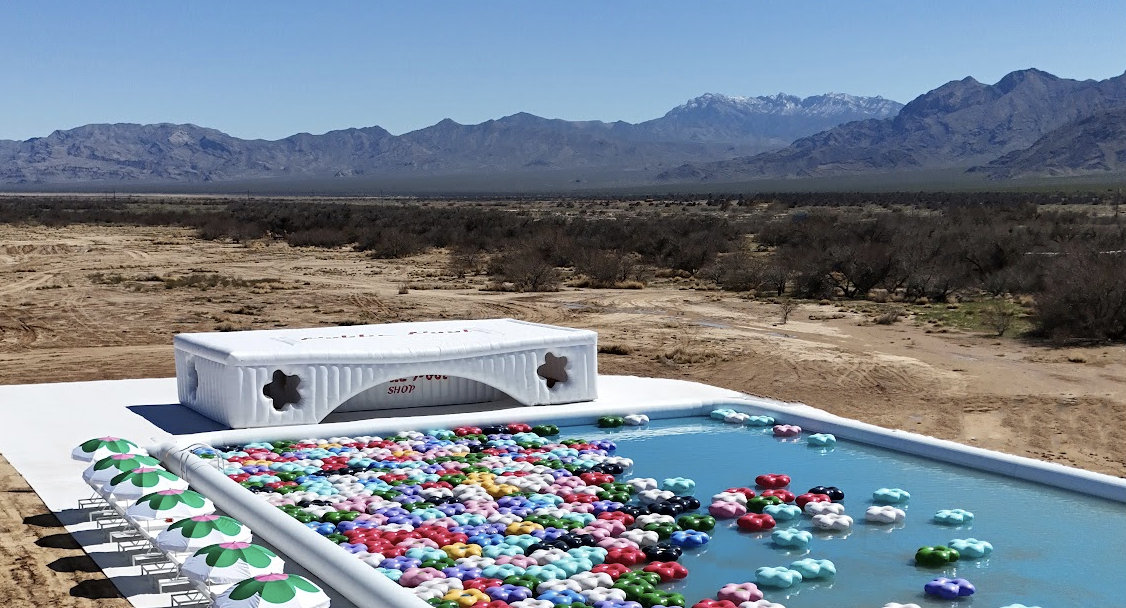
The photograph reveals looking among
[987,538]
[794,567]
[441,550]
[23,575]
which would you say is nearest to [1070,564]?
[987,538]

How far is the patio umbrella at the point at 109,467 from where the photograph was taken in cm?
966

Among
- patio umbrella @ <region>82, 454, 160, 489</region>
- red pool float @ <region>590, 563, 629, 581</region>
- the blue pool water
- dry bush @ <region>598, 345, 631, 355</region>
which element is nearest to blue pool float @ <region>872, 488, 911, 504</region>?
the blue pool water

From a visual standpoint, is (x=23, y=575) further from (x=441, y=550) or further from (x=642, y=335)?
(x=642, y=335)

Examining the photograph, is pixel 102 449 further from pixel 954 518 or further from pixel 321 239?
pixel 321 239

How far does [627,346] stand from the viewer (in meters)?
21.4

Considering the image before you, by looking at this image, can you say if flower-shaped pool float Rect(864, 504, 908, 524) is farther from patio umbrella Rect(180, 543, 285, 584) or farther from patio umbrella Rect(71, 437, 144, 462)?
patio umbrella Rect(71, 437, 144, 462)

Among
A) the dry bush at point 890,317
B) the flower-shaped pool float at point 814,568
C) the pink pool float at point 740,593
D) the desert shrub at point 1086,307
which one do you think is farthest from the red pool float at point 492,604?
the dry bush at point 890,317

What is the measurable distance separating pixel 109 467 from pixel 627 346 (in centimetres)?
1246

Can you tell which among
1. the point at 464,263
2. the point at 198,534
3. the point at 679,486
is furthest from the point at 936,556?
the point at 464,263

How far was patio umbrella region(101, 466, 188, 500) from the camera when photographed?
9.23 m

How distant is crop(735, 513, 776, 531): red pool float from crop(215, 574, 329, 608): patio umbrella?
4.28 meters

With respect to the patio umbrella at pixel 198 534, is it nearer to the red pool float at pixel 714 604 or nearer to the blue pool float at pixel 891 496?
the red pool float at pixel 714 604

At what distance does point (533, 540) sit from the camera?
9891 mm

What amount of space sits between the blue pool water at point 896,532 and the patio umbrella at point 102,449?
4554 mm
